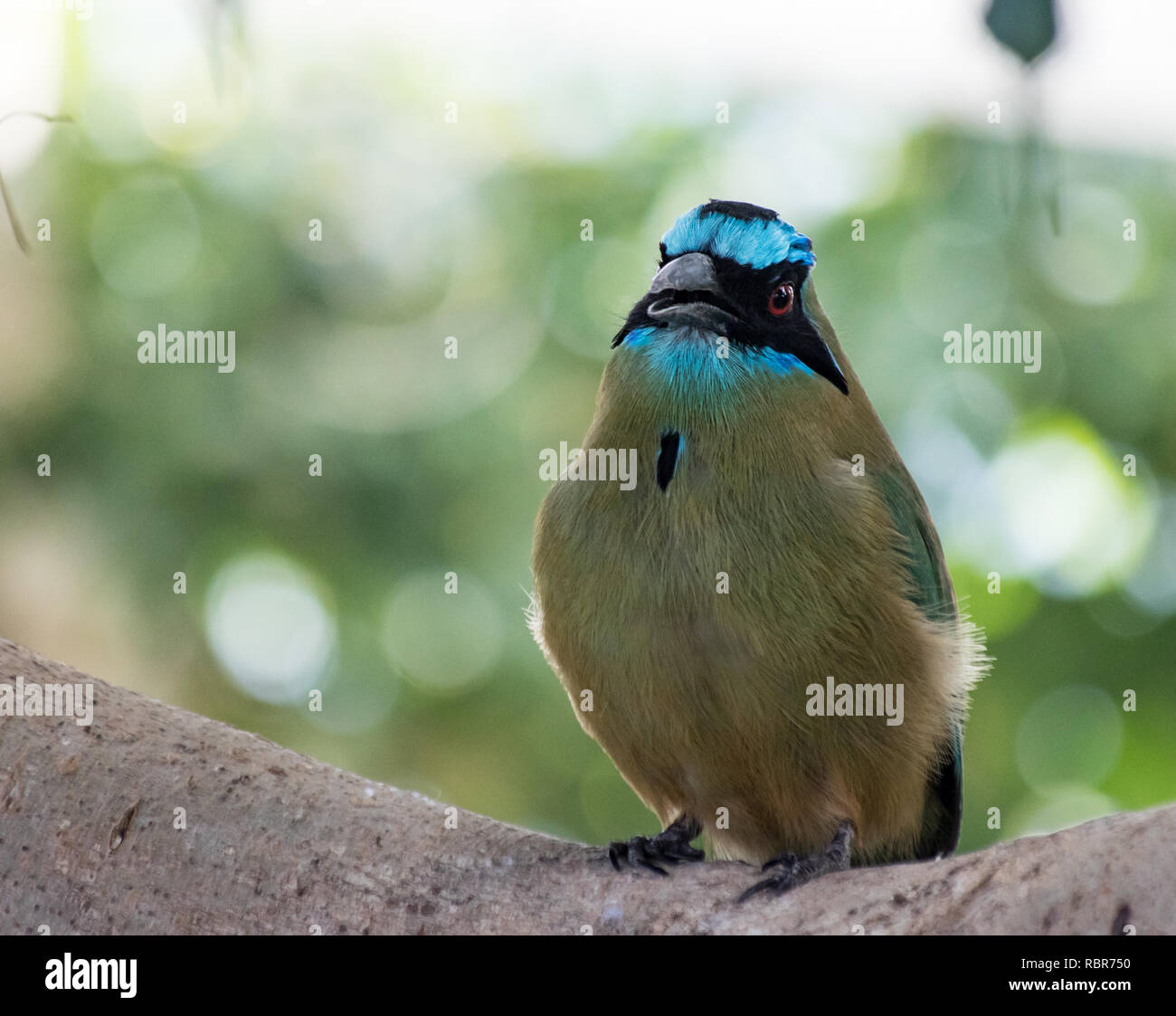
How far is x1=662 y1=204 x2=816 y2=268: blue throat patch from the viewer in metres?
3.71

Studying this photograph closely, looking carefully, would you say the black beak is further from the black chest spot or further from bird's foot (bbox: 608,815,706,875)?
bird's foot (bbox: 608,815,706,875)

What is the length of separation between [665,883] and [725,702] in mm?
588

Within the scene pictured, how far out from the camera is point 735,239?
373cm

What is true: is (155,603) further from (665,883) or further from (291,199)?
(665,883)

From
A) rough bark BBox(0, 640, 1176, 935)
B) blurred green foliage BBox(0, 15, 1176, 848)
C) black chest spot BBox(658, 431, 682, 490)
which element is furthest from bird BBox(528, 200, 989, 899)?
blurred green foliage BBox(0, 15, 1176, 848)

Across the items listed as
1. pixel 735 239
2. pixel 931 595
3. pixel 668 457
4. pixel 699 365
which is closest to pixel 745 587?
pixel 668 457

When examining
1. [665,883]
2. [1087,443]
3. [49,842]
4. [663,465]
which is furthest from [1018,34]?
[1087,443]

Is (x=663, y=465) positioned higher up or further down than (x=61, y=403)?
further down

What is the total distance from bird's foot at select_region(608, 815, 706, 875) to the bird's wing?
2.50 ft

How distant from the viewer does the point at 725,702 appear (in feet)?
11.4

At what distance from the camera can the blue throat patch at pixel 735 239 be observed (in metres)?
3.71

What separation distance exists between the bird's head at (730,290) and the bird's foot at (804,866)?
49.8 inches

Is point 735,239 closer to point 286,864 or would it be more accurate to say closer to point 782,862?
point 782,862

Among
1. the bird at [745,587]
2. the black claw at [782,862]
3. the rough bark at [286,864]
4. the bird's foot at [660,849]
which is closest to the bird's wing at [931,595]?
the bird at [745,587]
